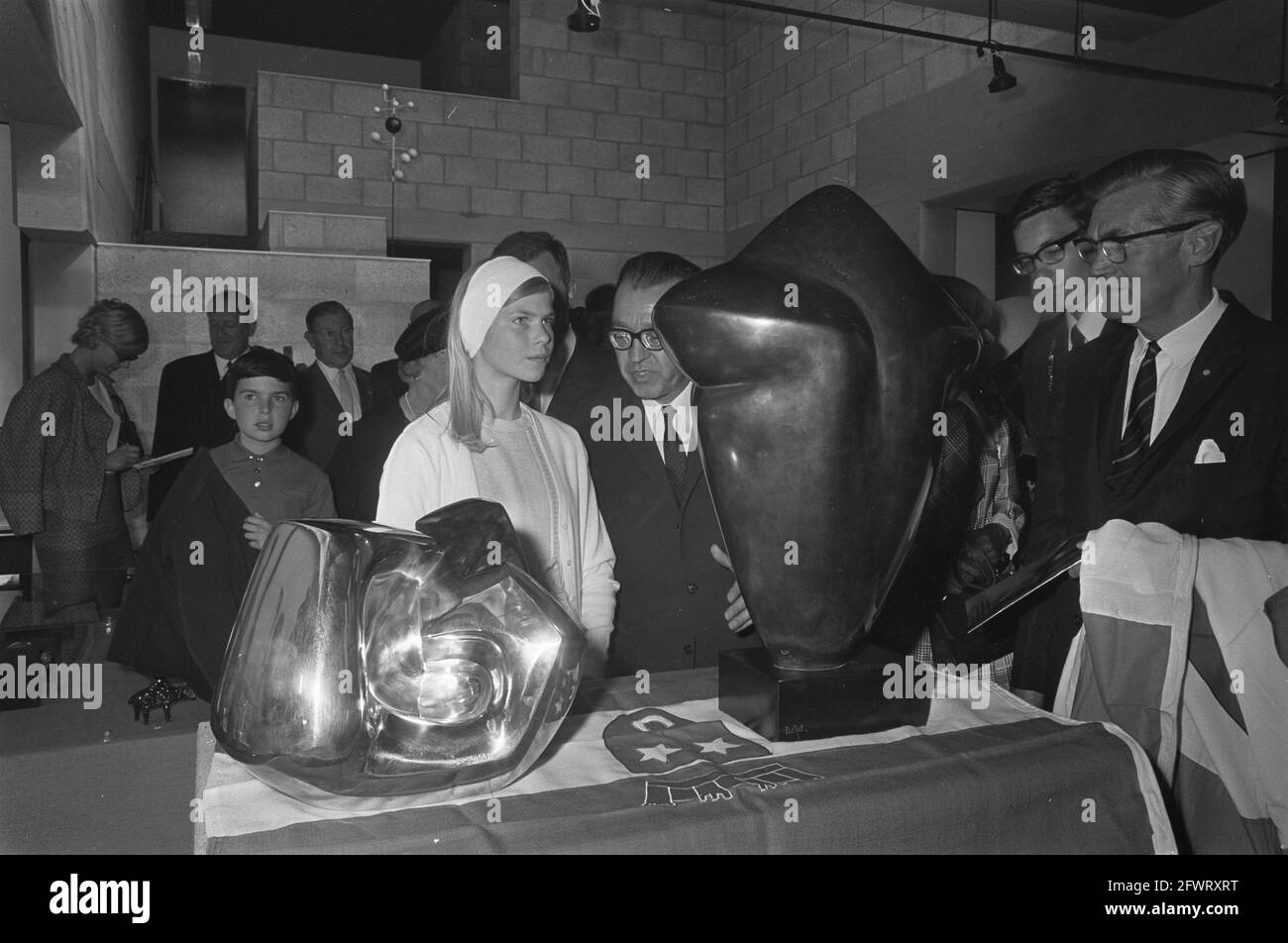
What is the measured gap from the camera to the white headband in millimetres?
1122

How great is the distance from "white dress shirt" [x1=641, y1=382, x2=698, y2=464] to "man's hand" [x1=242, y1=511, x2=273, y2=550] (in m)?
0.82

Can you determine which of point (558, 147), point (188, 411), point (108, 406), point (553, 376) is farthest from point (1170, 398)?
point (558, 147)

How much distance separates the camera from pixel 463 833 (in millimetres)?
634

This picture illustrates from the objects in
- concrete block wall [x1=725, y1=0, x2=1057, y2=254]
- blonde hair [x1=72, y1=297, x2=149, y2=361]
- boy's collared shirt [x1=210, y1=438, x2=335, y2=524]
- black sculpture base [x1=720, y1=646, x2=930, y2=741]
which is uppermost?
concrete block wall [x1=725, y1=0, x2=1057, y2=254]

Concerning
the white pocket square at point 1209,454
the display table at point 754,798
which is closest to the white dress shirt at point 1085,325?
the white pocket square at point 1209,454

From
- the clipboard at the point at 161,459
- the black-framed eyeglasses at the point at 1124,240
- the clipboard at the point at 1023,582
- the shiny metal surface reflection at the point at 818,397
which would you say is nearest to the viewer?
the shiny metal surface reflection at the point at 818,397

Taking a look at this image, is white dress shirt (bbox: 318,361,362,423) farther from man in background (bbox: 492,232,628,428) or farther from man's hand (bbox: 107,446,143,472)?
man in background (bbox: 492,232,628,428)

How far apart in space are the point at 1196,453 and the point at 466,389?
0.91 metres

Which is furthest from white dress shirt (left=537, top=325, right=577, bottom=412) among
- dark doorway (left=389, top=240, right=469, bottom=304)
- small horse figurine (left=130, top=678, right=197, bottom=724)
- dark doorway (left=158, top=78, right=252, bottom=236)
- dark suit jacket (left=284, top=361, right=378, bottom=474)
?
dark doorway (left=158, top=78, right=252, bottom=236)

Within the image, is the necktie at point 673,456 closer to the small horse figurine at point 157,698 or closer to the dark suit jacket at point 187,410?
the small horse figurine at point 157,698

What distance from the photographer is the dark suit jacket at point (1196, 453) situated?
1.13 meters

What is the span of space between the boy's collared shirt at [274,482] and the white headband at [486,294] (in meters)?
0.89

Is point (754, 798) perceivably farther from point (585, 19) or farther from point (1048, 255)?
point (585, 19)
